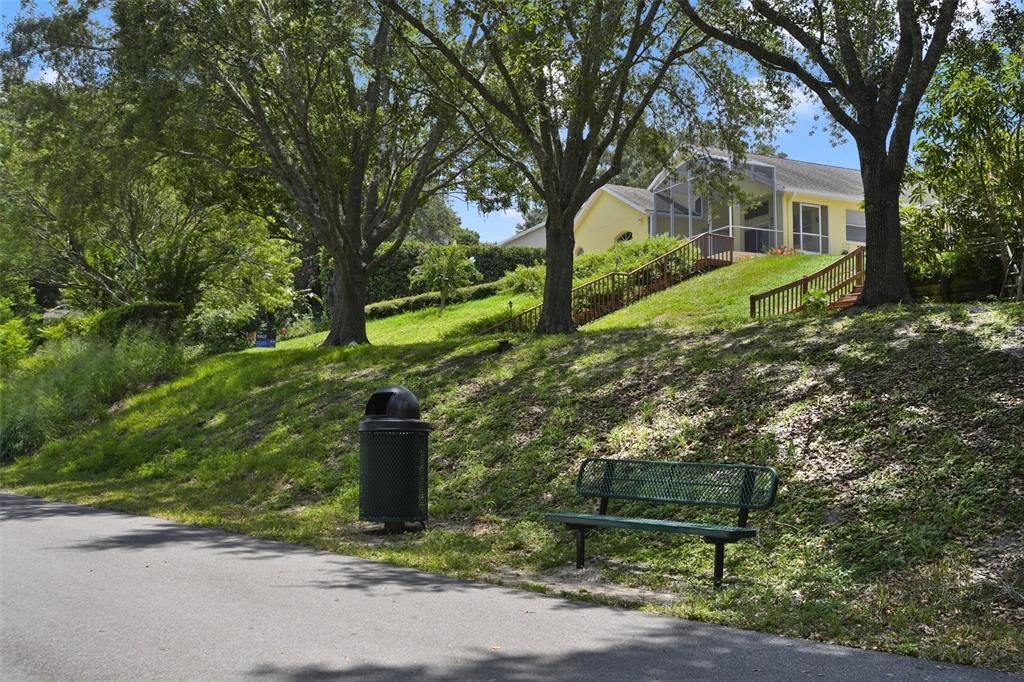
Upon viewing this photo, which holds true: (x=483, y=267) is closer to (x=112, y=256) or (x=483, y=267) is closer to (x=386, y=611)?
(x=112, y=256)

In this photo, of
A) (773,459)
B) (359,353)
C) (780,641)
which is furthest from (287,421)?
(780,641)

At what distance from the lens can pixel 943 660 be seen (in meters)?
5.39

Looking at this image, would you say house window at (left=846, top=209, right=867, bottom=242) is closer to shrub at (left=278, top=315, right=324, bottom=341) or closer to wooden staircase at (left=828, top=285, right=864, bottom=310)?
wooden staircase at (left=828, top=285, right=864, bottom=310)

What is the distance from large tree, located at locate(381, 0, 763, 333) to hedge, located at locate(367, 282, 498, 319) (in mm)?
16625

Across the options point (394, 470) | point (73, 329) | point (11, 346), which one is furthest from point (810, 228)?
point (394, 470)

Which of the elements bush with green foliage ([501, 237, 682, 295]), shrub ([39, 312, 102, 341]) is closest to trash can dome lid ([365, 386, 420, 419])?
shrub ([39, 312, 102, 341])

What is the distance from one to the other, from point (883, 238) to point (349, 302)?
42.6 feet

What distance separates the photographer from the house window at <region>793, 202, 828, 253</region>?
A: 38656mm

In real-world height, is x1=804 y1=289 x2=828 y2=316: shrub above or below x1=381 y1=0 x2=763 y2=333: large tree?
below

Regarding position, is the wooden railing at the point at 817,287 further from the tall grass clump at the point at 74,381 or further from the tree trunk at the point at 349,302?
the tall grass clump at the point at 74,381

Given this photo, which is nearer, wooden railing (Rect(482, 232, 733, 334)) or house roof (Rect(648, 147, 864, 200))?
wooden railing (Rect(482, 232, 733, 334))

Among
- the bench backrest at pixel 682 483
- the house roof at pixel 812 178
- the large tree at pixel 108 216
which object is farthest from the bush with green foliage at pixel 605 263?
the bench backrest at pixel 682 483

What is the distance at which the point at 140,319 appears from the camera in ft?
86.6

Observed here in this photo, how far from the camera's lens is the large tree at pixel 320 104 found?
54.9 ft
